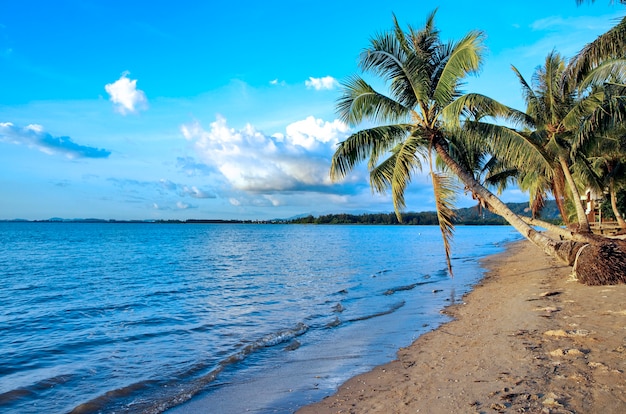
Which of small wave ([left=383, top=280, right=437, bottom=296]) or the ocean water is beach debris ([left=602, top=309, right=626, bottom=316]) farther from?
small wave ([left=383, top=280, right=437, bottom=296])

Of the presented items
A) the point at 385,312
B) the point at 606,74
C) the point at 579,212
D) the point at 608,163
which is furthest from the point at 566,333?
the point at 608,163

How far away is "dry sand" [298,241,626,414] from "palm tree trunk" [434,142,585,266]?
11.8ft

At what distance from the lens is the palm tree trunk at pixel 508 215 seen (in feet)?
44.8

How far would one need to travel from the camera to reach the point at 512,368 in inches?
230

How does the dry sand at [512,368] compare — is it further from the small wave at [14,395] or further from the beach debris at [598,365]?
the small wave at [14,395]

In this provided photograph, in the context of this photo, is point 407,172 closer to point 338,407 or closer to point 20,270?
point 338,407

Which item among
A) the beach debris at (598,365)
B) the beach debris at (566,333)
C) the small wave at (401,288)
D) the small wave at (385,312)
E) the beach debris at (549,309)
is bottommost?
the small wave at (401,288)

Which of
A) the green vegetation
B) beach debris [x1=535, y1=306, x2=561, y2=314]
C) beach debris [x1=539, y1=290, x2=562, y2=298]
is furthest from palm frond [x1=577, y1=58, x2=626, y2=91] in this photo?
beach debris [x1=535, y1=306, x2=561, y2=314]

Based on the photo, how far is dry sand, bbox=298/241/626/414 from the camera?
Result: 15.4 feet

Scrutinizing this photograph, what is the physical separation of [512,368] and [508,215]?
892 centimetres

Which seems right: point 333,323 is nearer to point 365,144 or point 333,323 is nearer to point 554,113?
point 365,144

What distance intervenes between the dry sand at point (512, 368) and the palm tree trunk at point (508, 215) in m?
3.61

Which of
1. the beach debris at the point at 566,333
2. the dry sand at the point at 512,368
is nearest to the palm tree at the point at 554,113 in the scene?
the dry sand at the point at 512,368

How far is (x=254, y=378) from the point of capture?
724 cm
